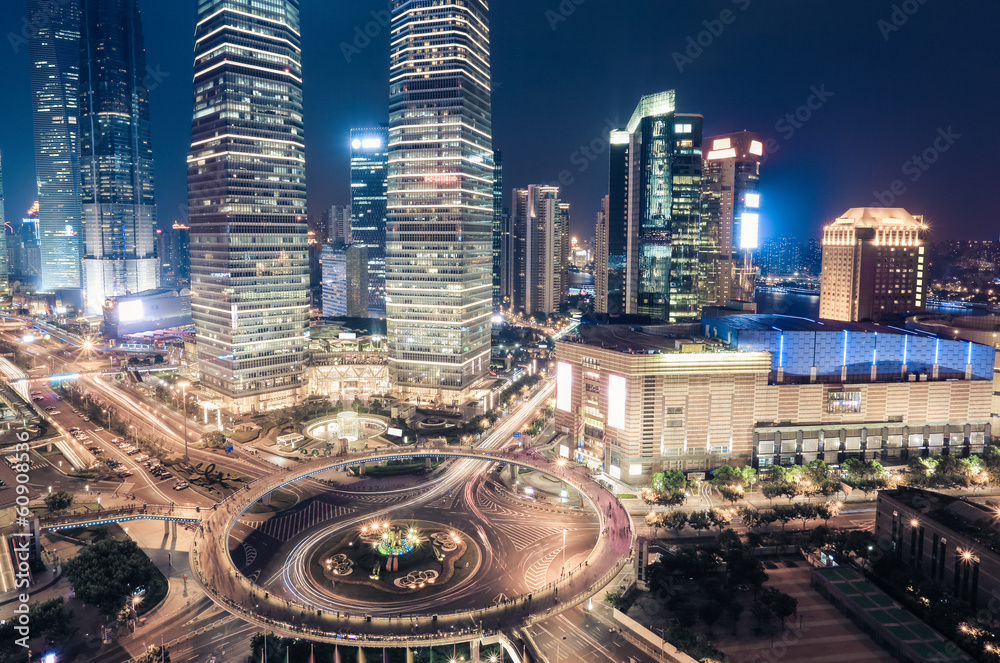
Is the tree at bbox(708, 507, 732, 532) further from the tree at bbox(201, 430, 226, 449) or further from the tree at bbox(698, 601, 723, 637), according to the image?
the tree at bbox(201, 430, 226, 449)

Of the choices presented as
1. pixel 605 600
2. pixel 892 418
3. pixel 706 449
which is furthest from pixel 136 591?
pixel 892 418

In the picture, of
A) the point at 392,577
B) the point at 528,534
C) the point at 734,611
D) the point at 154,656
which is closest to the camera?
the point at 154,656

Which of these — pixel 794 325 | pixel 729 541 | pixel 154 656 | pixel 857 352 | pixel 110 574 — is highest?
pixel 794 325

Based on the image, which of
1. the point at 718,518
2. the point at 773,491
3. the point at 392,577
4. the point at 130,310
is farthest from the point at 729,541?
the point at 130,310

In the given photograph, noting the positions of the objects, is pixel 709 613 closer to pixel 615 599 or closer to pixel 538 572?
pixel 615 599

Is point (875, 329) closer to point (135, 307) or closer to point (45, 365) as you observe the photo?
point (45, 365)

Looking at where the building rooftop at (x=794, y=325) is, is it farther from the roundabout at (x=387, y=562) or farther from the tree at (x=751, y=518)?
the roundabout at (x=387, y=562)

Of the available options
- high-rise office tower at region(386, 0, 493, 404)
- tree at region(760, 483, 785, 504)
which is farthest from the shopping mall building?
high-rise office tower at region(386, 0, 493, 404)
